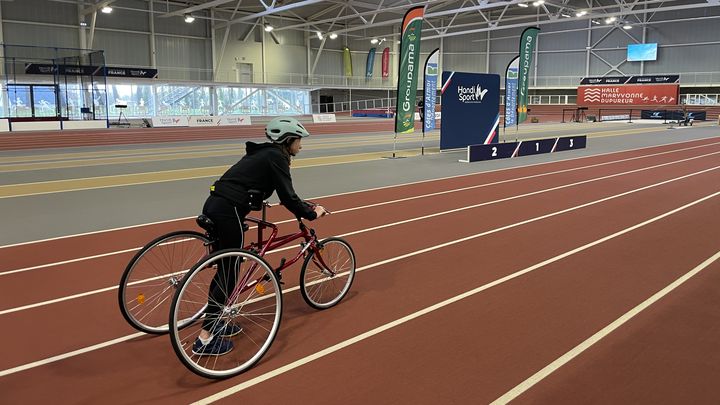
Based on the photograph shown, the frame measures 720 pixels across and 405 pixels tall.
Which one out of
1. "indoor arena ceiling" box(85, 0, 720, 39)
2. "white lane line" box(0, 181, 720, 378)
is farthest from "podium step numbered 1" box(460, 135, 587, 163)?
"indoor arena ceiling" box(85, 0, 720, 39)

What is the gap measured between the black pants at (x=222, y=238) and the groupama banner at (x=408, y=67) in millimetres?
12219

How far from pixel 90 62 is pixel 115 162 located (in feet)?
54.1

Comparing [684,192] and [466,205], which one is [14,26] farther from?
[684,192]

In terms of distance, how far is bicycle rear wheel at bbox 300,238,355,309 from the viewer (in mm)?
4281

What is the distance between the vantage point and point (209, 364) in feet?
11.2

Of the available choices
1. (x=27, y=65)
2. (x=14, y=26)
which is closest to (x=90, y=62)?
(x=27, y=65)

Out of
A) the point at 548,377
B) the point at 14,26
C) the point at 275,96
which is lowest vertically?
the point at 548,377

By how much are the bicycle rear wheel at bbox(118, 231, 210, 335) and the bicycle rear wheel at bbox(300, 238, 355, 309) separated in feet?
2.73

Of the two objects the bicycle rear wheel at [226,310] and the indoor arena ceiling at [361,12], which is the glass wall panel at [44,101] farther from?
the bicycle rear wheel at [226,310]

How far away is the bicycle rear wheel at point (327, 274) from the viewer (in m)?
4.28

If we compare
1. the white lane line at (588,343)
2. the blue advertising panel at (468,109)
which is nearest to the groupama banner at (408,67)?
the blue advertising panel at (468,109)

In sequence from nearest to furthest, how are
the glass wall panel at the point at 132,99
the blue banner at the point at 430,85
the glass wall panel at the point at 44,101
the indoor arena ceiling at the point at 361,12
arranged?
1. the blue banner at the point at 430,85
2. the glass wall panel at the point at 44,101
3. the glass wall panel at the point at 132,99
4. the indoor arena ceiling at the point at 361,12

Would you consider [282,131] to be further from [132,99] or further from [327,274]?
[132,99]

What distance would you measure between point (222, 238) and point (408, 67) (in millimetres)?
12619
